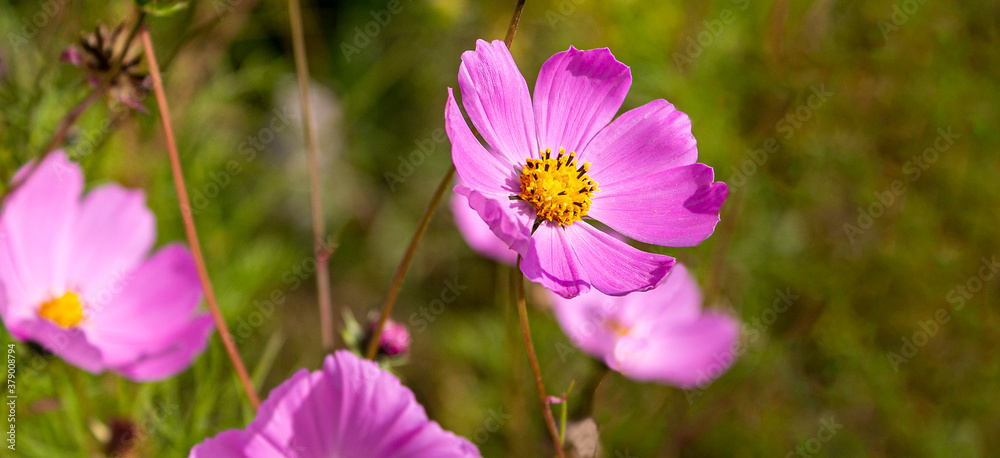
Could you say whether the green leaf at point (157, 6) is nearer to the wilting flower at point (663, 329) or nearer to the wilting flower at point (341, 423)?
the wilting flower at point (341, 423)

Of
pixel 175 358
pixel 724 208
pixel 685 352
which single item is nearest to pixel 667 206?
pixel 175 358

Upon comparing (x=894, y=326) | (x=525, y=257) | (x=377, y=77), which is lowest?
(x=894, y=326)

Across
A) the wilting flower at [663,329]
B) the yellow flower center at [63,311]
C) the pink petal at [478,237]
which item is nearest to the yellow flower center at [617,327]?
the wilting flower at [663,329]

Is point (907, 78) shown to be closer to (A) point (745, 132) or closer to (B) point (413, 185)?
(A) point (745, 132)

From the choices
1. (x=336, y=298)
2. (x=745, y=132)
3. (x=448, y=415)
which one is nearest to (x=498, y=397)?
(x=448, y=415)

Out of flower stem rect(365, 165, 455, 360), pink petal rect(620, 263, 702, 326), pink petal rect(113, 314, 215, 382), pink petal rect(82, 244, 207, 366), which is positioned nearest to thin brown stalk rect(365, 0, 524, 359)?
flower stem rect(365, 165, 455, 360)

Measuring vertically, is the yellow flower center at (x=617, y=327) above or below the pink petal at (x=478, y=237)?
below

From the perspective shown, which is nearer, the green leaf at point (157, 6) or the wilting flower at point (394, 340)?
the green leaf at point (157, 6)
